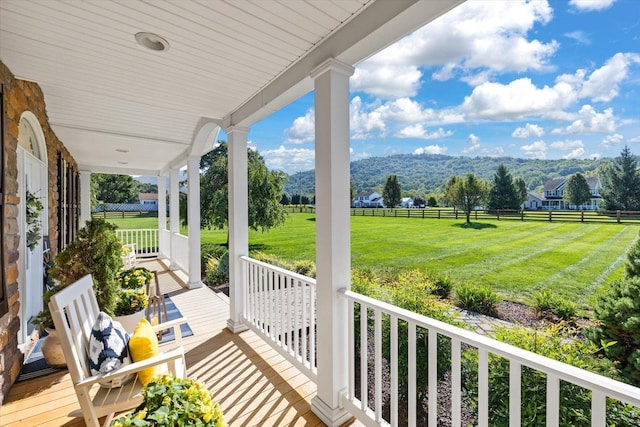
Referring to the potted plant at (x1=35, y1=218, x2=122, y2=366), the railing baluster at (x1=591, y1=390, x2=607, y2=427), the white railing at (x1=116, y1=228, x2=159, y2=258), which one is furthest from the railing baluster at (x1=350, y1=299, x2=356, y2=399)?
the white railing at (x1=116, y1=228, x2=159, y2=258)

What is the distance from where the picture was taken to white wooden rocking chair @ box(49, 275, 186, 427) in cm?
157

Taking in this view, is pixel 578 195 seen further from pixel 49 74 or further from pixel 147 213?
pixel 147 213

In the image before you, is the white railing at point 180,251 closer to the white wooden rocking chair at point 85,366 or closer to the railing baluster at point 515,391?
the white wooden rocking chair at point 85,366

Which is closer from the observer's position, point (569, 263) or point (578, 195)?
point (578, 195)

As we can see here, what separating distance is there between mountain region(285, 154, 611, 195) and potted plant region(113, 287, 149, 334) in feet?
6.83

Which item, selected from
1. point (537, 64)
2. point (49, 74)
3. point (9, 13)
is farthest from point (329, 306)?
point (537, 64)

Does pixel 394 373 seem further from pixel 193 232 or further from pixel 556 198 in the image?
pixel 193 232

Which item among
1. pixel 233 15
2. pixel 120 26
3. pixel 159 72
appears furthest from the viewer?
pixel 159 72

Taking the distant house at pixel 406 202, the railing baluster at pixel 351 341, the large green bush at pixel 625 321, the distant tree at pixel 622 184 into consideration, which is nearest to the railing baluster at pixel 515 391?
the railing baluster at pixel 351 341

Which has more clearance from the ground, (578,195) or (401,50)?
(401,50)

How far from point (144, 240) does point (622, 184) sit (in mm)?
10528

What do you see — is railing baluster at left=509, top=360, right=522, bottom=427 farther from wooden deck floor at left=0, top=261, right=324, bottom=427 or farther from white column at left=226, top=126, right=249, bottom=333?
white column at left=226, top=126, right=249, bottom=333

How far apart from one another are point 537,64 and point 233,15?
203 inches

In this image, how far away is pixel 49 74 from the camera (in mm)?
2598
